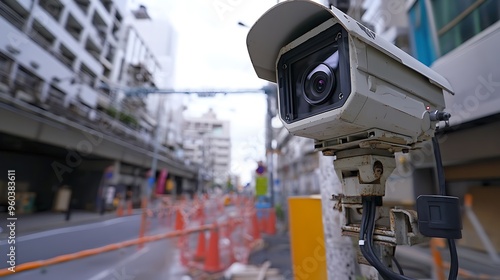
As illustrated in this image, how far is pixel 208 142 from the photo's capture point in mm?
16094

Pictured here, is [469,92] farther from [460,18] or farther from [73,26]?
[73,26]

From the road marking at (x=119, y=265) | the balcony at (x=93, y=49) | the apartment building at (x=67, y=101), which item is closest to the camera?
the apartment building at (x=67, y=101)

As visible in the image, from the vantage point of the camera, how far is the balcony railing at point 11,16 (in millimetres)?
1540

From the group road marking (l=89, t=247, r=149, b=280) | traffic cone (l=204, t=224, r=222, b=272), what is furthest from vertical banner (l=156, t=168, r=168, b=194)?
traffic cone (l=204, t=224, r=222, b=272)

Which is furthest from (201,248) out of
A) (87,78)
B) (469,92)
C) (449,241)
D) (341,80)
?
(87,78)

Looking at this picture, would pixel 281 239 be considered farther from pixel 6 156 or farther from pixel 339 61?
pixel 339 61

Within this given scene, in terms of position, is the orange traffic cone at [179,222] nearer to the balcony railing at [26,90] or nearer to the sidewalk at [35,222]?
the sidewalk at [35,222]

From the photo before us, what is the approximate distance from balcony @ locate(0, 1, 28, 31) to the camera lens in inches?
81.6

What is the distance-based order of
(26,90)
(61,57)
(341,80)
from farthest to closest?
(61,57) < (26,90) < (341,80)

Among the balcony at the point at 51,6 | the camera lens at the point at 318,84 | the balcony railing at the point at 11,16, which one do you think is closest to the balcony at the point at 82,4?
the balcony at the point at 51,6

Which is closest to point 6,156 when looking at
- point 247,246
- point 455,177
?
point 247,246

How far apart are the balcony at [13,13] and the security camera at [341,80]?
1802 mm

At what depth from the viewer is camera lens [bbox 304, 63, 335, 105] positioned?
0.77 meters

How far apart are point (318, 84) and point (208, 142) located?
1558 centimetres
